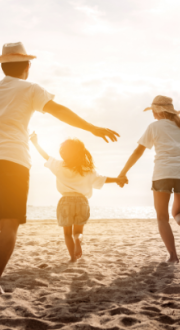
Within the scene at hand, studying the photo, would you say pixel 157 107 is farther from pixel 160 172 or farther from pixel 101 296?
pixel 101 296

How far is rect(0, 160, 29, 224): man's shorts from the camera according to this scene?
8.57 feet

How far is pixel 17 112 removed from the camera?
267cm

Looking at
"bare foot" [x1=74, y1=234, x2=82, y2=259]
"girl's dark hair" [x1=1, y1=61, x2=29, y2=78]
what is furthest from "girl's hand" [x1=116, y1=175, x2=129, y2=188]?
"girl's dark hair" [x1=1, y1=61, x2=29, y2=78]

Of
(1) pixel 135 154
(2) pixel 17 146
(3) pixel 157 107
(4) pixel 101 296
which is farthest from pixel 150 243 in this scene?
(2) pixel 17 146

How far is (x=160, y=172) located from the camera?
12.8 ft

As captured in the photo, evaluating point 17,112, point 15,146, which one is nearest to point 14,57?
point 17,112

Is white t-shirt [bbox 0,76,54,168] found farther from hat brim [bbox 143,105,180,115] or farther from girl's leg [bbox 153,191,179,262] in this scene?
hat brim [bbox 143,105,180,115]

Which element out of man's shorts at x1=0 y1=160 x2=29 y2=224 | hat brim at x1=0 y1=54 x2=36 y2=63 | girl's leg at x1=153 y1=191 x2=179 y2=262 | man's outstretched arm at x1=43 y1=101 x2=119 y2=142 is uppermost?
hat brim at x1=0 y1=54 x2=36 y2=63

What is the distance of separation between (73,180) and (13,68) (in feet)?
6.31

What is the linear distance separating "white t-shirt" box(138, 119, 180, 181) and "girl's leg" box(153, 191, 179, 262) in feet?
0.87

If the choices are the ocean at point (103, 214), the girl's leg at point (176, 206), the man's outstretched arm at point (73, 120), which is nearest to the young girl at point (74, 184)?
the girl's leg at point (176, 206)

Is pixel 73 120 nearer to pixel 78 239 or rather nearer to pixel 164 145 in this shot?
pixel 164 145

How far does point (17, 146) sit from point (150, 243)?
13.5 feet

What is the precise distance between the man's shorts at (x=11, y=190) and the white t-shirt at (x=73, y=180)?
5.45ft
